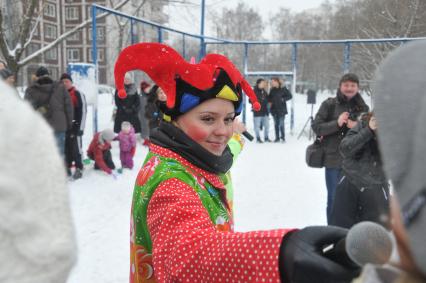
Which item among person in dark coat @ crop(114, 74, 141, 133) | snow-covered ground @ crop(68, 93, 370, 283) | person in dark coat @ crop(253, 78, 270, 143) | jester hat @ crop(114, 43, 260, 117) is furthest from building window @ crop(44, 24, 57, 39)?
jester hat @ crop(114, 43, 260, 117)

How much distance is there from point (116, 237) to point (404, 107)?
Result: 4534 mm

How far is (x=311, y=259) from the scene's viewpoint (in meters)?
0.81

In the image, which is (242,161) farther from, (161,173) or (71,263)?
(71,263)

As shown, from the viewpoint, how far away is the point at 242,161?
9.32 meters

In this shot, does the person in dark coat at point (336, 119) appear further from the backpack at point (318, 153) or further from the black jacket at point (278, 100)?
the black jacket at point (278, 100)

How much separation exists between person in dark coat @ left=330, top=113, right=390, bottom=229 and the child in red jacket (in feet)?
14.8

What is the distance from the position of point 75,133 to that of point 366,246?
705 cm

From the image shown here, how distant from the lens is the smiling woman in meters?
0.96

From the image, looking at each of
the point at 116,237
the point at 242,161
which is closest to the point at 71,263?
the point at 116,237

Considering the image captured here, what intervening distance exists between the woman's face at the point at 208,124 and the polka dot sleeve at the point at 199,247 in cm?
43

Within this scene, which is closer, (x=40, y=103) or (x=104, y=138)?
(x=40, y=103)

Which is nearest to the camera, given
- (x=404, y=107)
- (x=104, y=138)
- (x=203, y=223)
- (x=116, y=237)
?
(x=404, y=107)

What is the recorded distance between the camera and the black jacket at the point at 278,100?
472 inches

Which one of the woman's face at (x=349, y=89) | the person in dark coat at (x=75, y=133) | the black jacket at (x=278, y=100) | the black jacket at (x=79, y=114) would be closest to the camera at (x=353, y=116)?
the woman's face at (x=349, y=89)
